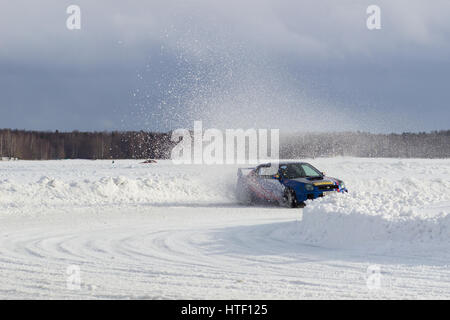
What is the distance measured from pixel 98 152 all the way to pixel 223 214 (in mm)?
109571

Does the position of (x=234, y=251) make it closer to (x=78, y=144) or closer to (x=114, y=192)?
(x=114, y=192)

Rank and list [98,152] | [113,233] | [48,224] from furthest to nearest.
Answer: [98,152] < [48,224] < [113,233]

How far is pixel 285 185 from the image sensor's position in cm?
1905

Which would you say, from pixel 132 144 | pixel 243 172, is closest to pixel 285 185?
pixel 243 172

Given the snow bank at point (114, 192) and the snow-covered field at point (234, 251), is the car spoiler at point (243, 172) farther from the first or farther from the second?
the snow-covered field at point (234, 251)

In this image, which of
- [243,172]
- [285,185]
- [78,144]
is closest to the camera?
[285,185]

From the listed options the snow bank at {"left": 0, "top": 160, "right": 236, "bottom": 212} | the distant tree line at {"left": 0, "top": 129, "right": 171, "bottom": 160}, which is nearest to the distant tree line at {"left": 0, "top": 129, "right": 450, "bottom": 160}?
the distant tree line at {"left": 0, "top": 129, "right": 171, "bottom": 160}

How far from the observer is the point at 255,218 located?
623 inches

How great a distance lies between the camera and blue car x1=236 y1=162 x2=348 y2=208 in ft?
60.8

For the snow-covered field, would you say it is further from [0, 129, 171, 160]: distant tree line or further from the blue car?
[0, 129, 171, 160]: distant tree line

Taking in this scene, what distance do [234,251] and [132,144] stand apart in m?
122

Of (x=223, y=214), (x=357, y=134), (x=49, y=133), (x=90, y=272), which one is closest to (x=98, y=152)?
(x=49, y=133)
